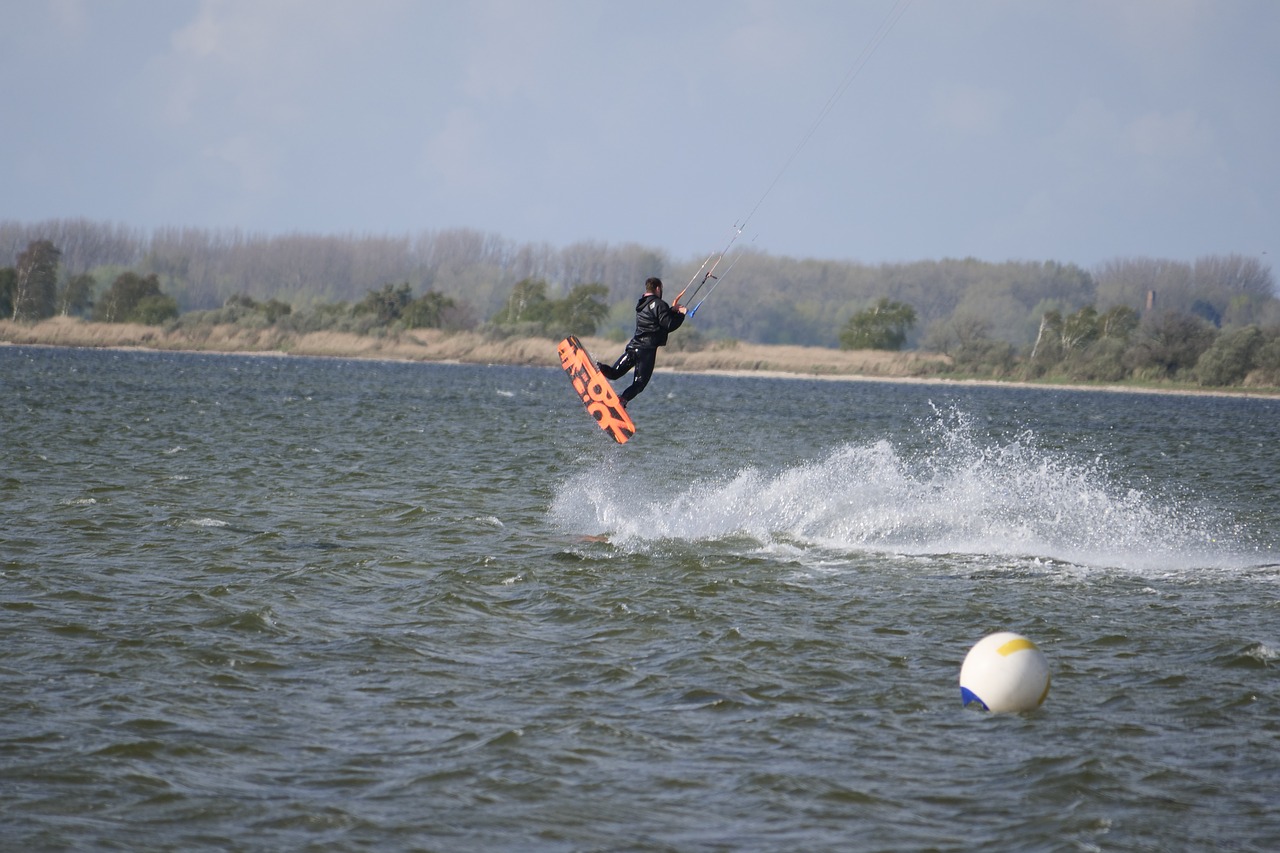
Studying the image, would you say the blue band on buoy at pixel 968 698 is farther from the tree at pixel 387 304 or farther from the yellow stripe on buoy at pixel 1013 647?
the tree at pixel 387 304

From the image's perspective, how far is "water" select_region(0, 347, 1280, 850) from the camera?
6.81 meters

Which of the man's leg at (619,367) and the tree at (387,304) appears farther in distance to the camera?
the tree at (387,304)

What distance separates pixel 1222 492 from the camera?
24125 mm

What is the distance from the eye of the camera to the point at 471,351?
365 ft

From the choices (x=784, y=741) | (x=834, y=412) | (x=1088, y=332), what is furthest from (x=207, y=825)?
(x=1088, y=332)

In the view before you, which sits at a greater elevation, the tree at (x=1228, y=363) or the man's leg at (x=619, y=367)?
the tree at (x=1228, y=363)

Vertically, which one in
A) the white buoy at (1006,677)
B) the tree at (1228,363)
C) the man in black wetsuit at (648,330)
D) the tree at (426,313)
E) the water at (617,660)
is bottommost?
the water at (617,660)

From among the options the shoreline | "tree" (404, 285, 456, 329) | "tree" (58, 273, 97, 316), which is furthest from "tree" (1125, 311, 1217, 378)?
"tree" (58, 273, 97, 316)

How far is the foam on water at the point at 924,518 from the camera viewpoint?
16.1m

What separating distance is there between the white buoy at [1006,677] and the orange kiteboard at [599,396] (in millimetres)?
7713

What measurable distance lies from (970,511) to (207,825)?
13734 millimetres

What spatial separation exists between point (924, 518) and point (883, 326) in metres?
107

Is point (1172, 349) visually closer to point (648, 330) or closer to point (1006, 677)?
point (648, 330)

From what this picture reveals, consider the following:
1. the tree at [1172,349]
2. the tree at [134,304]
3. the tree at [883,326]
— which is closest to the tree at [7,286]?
the tree at [134,304]
